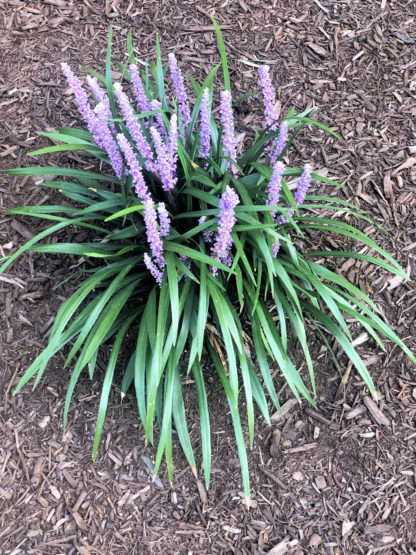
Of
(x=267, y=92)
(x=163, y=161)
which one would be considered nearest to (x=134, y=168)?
(x=163, y=161)

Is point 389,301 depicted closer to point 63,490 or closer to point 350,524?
point 350,524

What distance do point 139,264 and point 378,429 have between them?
158 cm

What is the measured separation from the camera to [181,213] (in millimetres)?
2520

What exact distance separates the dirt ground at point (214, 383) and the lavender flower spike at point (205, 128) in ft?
3.41

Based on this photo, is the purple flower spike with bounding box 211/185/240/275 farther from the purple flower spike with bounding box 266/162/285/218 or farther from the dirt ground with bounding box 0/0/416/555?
the dirt ground with bounding box 0/0/416/555

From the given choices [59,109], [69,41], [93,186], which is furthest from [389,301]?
[69,41]

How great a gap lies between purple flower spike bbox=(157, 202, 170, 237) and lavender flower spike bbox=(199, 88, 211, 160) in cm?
46

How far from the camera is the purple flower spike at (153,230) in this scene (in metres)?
1.93

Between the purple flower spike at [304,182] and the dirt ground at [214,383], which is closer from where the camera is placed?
the purple flower spike at [304,182]

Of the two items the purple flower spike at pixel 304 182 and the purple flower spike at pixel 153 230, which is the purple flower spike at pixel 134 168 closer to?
the purple flower spike at pixel 153 230

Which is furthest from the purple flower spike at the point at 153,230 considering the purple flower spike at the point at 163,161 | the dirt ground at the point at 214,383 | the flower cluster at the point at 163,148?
the dirt ground at the point at 214,383

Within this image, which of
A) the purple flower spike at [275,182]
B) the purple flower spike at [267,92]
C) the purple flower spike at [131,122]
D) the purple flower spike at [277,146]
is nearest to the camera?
the purple flower spike at [131,122]

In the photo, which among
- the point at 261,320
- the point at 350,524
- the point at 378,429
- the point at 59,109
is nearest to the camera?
the point at 261,320

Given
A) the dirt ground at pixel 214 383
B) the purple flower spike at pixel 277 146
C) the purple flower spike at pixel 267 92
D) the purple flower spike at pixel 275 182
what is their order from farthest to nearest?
the dirt ground at pixel 214 383 → the purple flower spike at pixel 277 146 → the purple flower spike at pixel 267 92 → the purple flower spike at pixel 275 182
